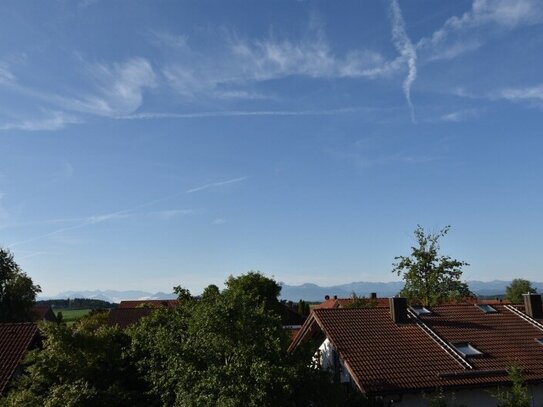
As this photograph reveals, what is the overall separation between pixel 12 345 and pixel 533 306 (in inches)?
1002

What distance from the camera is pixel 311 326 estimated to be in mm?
26531

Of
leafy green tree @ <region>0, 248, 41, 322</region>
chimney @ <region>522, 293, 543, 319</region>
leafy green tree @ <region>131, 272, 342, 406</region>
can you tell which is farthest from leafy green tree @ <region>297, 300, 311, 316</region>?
leafy green tree @ <region>131, 272, 342, 406</region>

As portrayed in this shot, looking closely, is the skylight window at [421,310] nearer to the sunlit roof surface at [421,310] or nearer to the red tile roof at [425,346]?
the sunlit roof surface at [421,310]

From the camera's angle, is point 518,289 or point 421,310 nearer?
point 421,310

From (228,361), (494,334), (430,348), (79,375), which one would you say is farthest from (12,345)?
(494,334)

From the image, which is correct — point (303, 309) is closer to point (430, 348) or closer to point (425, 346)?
point (425, 346)

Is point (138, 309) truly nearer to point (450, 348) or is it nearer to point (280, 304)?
point (280, 304)

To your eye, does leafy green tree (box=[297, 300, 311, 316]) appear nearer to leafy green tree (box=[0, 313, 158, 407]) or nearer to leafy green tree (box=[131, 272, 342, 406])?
leafy green tree (box=[0, 313, 158, 407])

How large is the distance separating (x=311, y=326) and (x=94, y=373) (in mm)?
11052

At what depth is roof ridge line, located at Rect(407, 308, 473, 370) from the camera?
2184 cm

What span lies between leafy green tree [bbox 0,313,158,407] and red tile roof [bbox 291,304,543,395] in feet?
27.5

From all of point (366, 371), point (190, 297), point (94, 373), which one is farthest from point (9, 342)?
point (366, 371)

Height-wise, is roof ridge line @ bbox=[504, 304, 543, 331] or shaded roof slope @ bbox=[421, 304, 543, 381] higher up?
roof ridge line @ bbox=[504, 304, 543, 331]

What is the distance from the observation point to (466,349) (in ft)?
76.7
